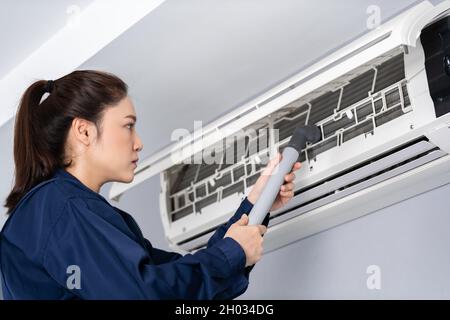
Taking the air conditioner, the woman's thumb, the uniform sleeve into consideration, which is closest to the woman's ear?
the uniform sleeve

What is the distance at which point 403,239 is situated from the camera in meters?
1.82

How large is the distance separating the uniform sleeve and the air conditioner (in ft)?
1.50

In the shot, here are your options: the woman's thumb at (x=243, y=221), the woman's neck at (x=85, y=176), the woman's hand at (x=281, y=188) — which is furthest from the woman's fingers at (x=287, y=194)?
the woman's neck at (x=85, y=176)

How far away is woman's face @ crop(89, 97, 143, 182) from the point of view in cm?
157

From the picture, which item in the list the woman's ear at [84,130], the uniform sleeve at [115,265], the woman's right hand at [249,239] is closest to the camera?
the uniform sleeve at [115,265]

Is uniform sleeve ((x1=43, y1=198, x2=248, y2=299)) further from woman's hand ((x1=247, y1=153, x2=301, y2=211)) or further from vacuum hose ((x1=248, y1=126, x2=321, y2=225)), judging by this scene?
woman's hand ((x1=247, y1=153, x2=301, y2=211))

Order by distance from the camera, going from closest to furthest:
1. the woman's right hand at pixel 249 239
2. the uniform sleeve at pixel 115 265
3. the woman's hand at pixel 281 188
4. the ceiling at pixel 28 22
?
the uniform sleeve at pixel 115 265 < the woman's right hand at pixel 249 239 < the woman's hand at pixel 281 188 < the ceiling at pixel 28 22

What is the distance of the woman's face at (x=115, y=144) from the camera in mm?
1571

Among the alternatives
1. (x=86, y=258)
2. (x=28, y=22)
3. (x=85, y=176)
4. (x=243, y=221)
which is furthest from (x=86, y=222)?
(x=28, y=22)

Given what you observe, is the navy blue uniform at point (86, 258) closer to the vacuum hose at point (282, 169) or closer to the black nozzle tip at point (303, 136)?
the vacuum hose at point (282, 169)

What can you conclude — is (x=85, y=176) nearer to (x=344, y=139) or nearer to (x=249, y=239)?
(x=249, y=239)

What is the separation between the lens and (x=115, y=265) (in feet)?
4.28

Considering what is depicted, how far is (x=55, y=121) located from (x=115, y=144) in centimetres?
13

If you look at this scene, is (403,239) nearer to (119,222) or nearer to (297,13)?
(297,13)
